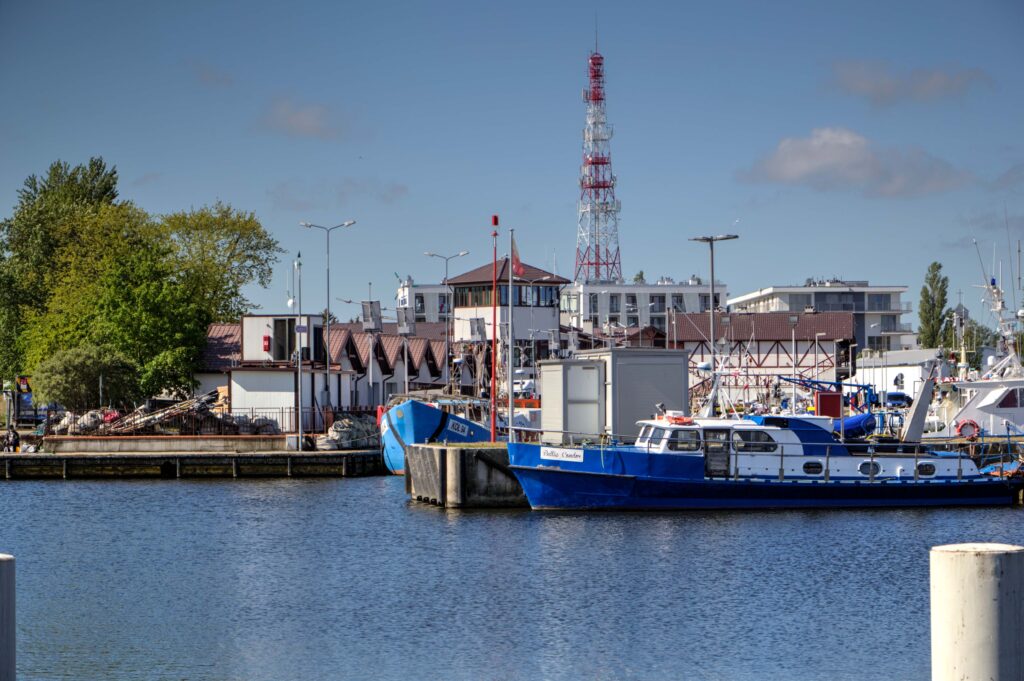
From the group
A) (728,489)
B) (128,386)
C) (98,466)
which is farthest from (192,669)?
(128,386)

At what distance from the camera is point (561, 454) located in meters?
40.6

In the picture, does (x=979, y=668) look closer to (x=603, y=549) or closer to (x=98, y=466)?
(x=603, y=549)

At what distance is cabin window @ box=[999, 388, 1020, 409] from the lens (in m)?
52.7

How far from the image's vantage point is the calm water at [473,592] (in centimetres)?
2161

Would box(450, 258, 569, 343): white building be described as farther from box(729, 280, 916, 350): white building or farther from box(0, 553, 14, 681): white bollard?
box(0, 553, 14, 681): white bollard

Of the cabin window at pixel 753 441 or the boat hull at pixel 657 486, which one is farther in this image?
the cabin window at pixel 753 441

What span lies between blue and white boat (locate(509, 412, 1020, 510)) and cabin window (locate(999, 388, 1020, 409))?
11.1 m

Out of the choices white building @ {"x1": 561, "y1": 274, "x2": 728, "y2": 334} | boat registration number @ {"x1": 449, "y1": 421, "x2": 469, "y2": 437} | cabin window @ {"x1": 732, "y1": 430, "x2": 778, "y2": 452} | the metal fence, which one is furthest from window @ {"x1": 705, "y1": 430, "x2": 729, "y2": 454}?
white building @ {"x1": 561, "y1": 274, "x2": 728, "y2": 334}

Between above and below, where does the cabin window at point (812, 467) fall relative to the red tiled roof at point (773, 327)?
below

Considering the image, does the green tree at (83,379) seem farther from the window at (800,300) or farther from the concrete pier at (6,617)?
the window at (800,300)

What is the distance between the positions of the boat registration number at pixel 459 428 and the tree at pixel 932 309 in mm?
97380

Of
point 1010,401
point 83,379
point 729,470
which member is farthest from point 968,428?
point 83,379

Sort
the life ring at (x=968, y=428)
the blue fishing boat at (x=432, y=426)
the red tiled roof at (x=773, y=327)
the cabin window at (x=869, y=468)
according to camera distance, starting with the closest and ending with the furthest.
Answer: the cabin window at (x=869, y=468), the life ring at (x=968, y=428), the blue fishing boat at (x=432, y=426), the red tiled roof at (x=773, y=327)

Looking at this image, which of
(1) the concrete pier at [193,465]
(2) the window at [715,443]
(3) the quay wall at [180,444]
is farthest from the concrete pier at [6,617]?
(3) the quay wall at [180,444]
